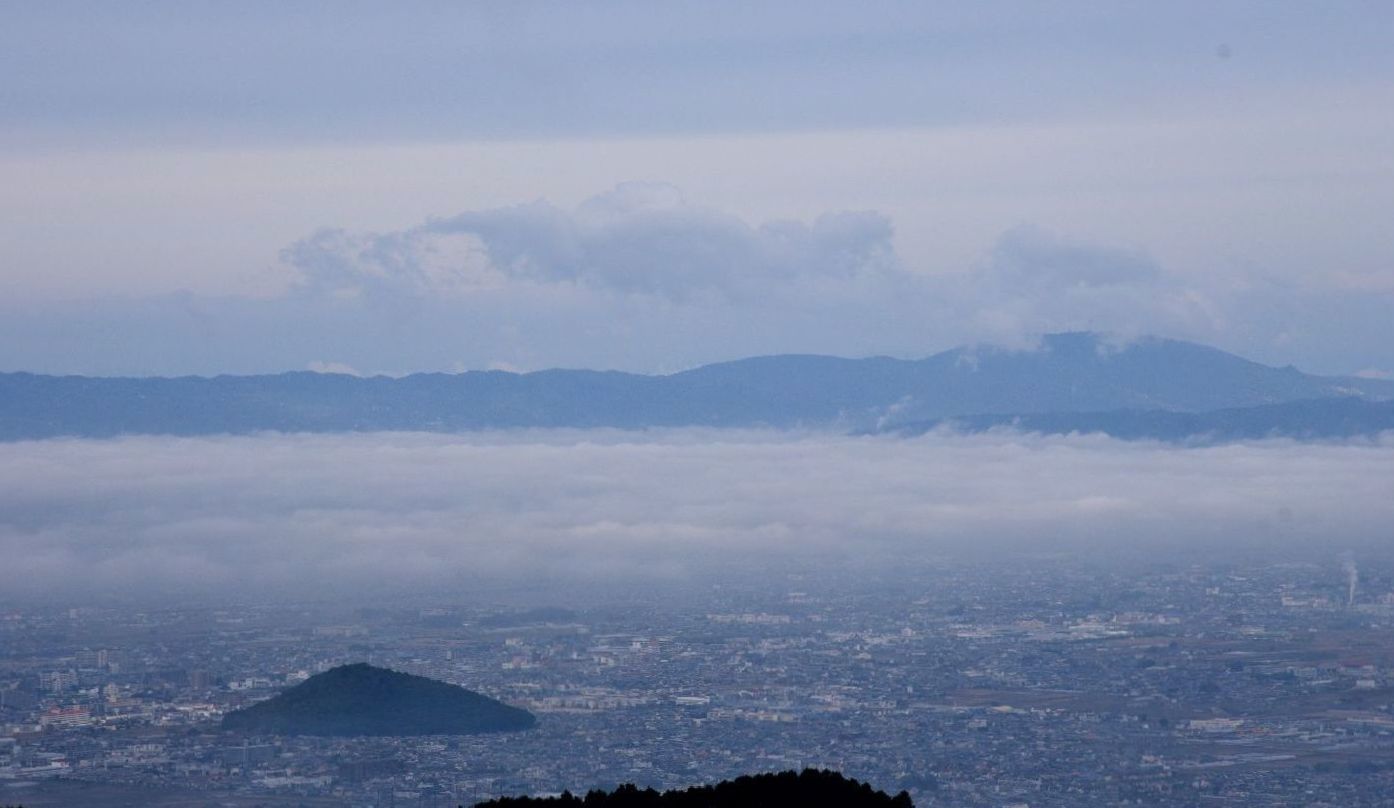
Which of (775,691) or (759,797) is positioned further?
(775,691)

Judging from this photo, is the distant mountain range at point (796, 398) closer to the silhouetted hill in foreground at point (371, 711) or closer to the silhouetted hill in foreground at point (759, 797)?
the silhouetted hill in foreground at point (371, 711)

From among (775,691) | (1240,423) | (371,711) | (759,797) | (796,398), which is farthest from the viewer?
(796,398)

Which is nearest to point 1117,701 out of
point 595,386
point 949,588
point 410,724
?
point 410,724

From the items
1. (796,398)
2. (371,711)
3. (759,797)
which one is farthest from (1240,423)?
(759,797)

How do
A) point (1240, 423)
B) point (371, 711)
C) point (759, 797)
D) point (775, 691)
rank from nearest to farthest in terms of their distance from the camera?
point (759, 797) → point (371, 711) → point (775, 691) → point (1240, 423)

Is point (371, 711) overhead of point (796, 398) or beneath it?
beneath

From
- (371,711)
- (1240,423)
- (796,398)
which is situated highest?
(796,398)

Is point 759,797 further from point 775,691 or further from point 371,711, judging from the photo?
point 775,691

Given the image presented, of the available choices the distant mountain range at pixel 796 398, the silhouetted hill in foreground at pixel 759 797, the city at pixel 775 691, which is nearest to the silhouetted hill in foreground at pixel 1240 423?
the distant mountain range at pixel 796 398
